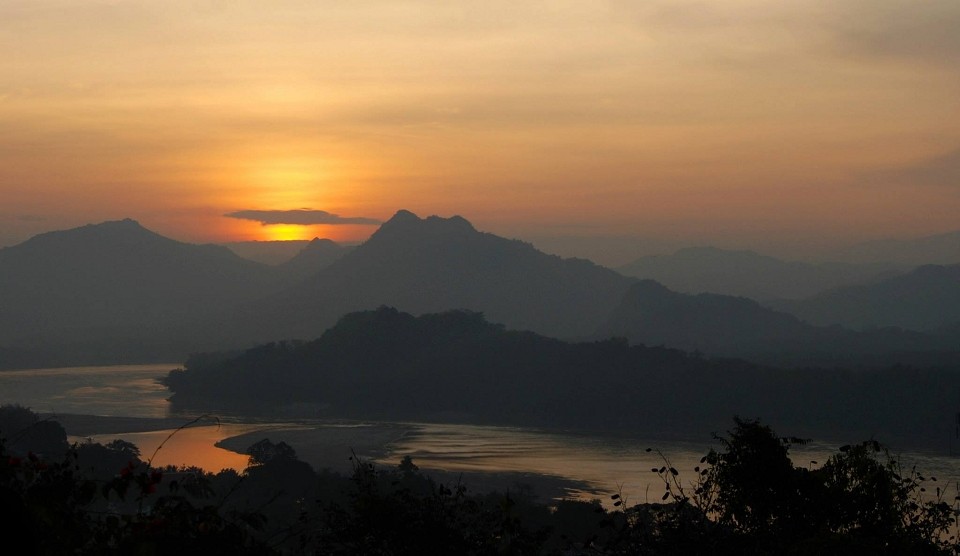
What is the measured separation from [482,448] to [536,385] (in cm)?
4305

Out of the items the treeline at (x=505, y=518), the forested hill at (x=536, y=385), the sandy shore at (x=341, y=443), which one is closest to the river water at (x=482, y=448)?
the sandy shore at (x=341, y=443)

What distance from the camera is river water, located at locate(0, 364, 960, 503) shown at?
2173 inches

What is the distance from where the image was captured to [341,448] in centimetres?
7012

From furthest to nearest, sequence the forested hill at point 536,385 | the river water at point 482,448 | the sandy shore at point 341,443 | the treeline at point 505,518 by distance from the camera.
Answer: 1. the forested hill at point 536,385
2. the river water at point 482,448
3. the sandy shore at point 341,443
4. the treeline at point 505,518

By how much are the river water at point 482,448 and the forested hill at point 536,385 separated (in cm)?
918

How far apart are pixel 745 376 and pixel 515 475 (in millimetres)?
59957

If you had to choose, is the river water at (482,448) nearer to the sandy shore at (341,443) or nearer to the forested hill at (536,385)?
the sandy shore at (341,443)

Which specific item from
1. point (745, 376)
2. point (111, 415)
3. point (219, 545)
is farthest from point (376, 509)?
point (745, 376)

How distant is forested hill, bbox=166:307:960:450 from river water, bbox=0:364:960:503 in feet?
30.1

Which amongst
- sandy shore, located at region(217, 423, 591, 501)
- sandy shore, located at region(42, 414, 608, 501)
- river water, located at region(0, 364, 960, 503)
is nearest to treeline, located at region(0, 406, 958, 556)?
sandy shore, located at region(217, 423, 591, 501)

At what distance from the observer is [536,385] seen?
112188 millimetres

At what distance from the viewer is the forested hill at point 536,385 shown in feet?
310

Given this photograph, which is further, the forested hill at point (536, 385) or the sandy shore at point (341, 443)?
the forested hill at point (536, 385)

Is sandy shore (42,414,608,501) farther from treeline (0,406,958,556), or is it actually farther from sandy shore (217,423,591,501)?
treeline (0,406,958,556)
